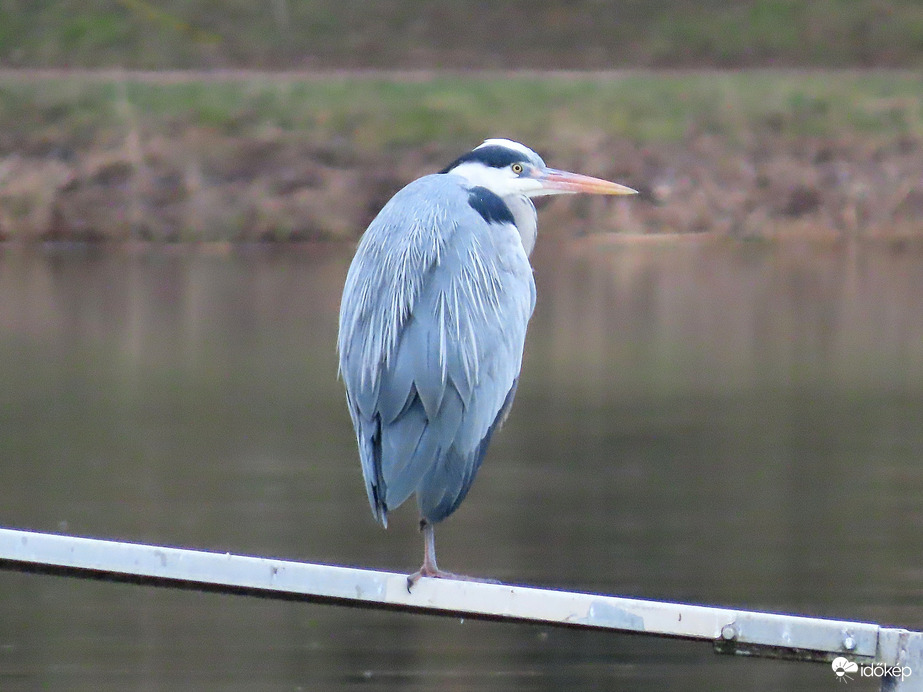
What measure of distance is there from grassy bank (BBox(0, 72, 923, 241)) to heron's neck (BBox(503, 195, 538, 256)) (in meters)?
15.1

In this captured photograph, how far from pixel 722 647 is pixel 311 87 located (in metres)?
20.4

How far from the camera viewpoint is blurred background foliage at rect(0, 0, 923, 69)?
27.3 meters

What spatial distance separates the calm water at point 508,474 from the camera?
6746 mm

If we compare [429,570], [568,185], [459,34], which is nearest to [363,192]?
[459,34]

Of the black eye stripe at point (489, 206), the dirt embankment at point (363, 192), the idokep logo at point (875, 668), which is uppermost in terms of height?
the dirt embankment at point (363, 192)

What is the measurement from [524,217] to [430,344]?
805 millimetres

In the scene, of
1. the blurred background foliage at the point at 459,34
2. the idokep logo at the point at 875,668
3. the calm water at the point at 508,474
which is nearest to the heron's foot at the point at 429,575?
the idokep logo at the point at 875,668

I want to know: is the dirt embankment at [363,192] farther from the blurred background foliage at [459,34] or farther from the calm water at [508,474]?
the blurred background foliage at [459,34]

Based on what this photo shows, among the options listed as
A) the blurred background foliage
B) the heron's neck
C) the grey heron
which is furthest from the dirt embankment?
the grey heron

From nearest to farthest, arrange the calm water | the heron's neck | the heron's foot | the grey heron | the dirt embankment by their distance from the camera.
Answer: the heron's foot
the grey heron
the heron's neck
the calm water
the dirt embankment

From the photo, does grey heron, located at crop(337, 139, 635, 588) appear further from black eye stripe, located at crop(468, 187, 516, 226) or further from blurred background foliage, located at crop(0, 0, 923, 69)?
blurred background foliage, located at crop(0, 0, 923, 69)

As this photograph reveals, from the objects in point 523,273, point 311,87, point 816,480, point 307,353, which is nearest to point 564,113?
point 311,87

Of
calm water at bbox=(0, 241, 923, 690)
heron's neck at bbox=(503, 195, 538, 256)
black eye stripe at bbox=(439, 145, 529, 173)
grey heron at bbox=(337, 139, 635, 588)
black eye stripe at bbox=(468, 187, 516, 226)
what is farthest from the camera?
calm water at bbox=(0, 241, 923, 690)

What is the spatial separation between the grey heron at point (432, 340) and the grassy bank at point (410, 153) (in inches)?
609
